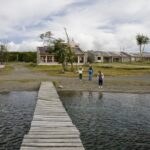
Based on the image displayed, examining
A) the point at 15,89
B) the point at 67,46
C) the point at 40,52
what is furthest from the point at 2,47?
the point at 15,89

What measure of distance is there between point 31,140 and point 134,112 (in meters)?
9.52

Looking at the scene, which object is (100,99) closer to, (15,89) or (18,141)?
(15,89)

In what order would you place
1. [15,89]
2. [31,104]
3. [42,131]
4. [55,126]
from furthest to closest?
[15,89] → [31,104] → [55,126] → [42,131]

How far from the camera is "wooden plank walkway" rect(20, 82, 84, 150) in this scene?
32.3 ft

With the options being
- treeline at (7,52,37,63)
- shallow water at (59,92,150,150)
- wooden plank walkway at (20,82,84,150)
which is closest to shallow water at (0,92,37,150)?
wooden plank walkway at (20,82,84,150)

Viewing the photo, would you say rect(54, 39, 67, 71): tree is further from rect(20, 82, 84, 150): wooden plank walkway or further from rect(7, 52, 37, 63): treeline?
rect(7, 52, 37, 63): treeline

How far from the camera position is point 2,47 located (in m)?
97.9

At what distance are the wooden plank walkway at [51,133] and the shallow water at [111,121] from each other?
2.91 feet

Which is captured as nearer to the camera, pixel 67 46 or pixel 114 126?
pixel 114 126

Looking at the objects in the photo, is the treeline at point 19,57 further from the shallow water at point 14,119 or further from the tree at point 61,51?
the shallow water at point 14,119

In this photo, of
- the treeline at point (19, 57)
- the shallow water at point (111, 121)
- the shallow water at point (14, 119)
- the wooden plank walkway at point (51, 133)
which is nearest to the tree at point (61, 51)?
the shallow water at point (111, 121)

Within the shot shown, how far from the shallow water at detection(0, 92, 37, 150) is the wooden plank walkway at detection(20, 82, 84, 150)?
76cm

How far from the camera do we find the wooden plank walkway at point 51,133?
984 cm

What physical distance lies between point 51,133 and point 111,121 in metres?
5.17
